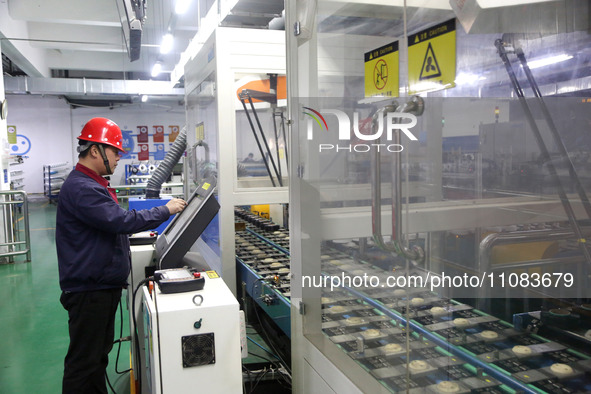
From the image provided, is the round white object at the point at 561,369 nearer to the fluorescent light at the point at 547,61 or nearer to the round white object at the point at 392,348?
the round white object at the point at 392,348

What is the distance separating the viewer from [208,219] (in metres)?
2.26

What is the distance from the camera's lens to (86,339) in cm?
236

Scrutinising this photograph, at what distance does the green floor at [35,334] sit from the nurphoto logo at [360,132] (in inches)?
81.5

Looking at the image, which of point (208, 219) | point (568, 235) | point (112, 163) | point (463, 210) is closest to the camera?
point (568, 235)

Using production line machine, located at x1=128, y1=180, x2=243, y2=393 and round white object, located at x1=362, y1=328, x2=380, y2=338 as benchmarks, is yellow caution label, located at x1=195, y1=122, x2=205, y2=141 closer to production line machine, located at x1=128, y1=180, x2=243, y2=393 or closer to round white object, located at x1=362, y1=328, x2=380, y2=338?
production line machine, located at x1=128, y1=180, x2=243, y2=393

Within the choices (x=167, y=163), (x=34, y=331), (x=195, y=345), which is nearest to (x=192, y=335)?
(x=195, y=345)

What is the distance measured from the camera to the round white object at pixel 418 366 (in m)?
1.65

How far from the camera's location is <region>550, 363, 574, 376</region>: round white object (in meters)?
1.68

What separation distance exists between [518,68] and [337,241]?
97 cm

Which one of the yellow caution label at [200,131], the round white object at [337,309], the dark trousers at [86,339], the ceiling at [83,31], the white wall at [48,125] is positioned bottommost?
the dark trousers at [86,339]

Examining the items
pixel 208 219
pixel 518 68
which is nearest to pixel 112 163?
pixel 208 219

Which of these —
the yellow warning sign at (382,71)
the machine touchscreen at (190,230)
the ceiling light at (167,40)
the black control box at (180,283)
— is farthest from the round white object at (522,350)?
A: the ceiling light at (167,40)

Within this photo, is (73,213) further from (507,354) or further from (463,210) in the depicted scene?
(507,354)

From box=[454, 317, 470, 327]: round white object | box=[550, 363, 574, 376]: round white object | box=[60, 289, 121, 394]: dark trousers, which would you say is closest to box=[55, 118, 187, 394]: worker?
box=[60, 289, 121, 394]: dark trousers
